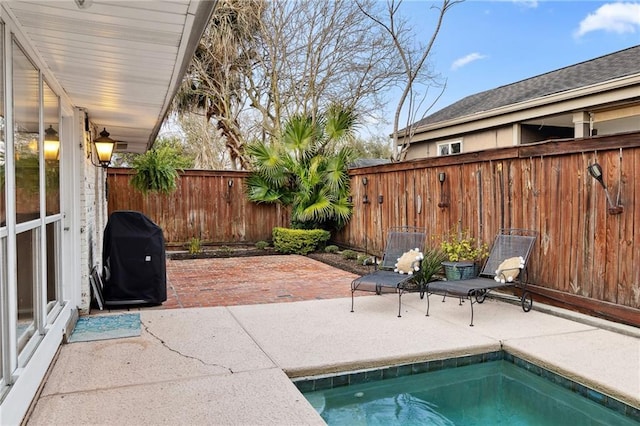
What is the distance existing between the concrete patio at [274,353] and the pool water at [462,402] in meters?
0.16

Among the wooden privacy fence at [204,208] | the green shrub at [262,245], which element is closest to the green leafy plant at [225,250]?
the wooden privacy fence at [204,208]

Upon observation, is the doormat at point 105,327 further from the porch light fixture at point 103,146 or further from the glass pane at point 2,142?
the porch light fixture at point 103,146

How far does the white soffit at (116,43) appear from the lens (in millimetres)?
2393

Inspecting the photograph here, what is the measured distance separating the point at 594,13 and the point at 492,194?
437 inches

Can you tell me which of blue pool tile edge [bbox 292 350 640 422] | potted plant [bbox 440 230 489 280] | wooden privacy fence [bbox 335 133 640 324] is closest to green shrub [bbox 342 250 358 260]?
wooden privacy fence [bbox 335 133 640 324]

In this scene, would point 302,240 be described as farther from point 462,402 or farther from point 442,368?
point 462,402

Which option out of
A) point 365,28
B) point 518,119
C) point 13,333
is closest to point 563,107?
point 518,119

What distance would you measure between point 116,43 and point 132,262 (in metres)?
3.18

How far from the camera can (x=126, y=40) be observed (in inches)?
114

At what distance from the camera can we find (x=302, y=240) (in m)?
10.6

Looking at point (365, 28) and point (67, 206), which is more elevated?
point (365, 28)

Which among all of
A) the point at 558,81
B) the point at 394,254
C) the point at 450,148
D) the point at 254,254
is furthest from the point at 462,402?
the point at 450,148

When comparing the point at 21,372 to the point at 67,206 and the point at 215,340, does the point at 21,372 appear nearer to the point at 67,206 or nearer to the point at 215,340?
the point at 215,340

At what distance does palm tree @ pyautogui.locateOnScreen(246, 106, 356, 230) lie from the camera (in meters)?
10.3
